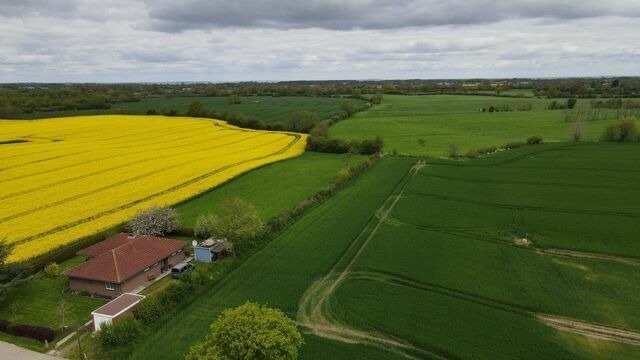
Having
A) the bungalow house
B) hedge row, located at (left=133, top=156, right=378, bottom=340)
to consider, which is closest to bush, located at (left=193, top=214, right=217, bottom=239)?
the bungalow house

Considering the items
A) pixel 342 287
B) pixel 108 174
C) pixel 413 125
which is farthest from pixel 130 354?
pixel 413 125

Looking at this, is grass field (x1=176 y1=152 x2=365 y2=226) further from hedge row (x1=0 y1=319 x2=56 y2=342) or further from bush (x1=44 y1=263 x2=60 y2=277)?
hedge row (x1=0 y1=319 x2=56 y2=342)

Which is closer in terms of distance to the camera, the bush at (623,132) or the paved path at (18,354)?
the paved path at (18,354)

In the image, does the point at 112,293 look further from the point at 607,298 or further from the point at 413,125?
the point at 413,125

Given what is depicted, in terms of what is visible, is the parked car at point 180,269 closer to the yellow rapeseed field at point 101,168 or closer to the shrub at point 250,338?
the yellow rapeseed field at point 101,168

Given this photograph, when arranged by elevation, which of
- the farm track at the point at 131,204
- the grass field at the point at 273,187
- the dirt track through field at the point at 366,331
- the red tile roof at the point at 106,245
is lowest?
the dirt track through field at the point at 366,331

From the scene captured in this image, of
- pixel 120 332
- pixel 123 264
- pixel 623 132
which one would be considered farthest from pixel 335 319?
pixel 623 132

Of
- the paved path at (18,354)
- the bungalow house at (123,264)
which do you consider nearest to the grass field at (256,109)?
the bungalow house at (123,264)
